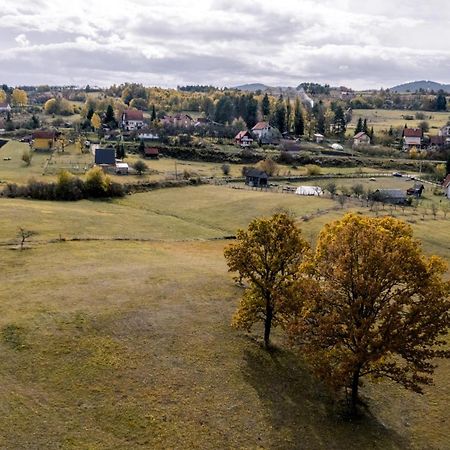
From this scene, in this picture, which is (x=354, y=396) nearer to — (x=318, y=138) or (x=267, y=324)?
(x=267, y=324)

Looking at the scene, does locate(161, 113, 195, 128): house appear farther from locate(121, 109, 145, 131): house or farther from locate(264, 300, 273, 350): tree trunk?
locate(264, 300, 273, 350): tree trunk

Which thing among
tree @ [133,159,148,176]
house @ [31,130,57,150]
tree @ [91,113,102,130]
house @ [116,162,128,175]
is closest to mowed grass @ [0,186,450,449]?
house @ [116,162,128,175]

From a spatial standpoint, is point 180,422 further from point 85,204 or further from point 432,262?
point 85,204

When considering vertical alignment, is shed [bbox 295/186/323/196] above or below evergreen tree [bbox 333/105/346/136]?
below

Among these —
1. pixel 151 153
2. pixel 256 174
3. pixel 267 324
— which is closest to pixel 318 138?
pixel 151 153

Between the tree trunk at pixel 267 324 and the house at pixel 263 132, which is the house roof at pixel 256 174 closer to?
the house at pixel 263 132

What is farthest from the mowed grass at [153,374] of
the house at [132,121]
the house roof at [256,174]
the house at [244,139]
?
the house at [132,121]
